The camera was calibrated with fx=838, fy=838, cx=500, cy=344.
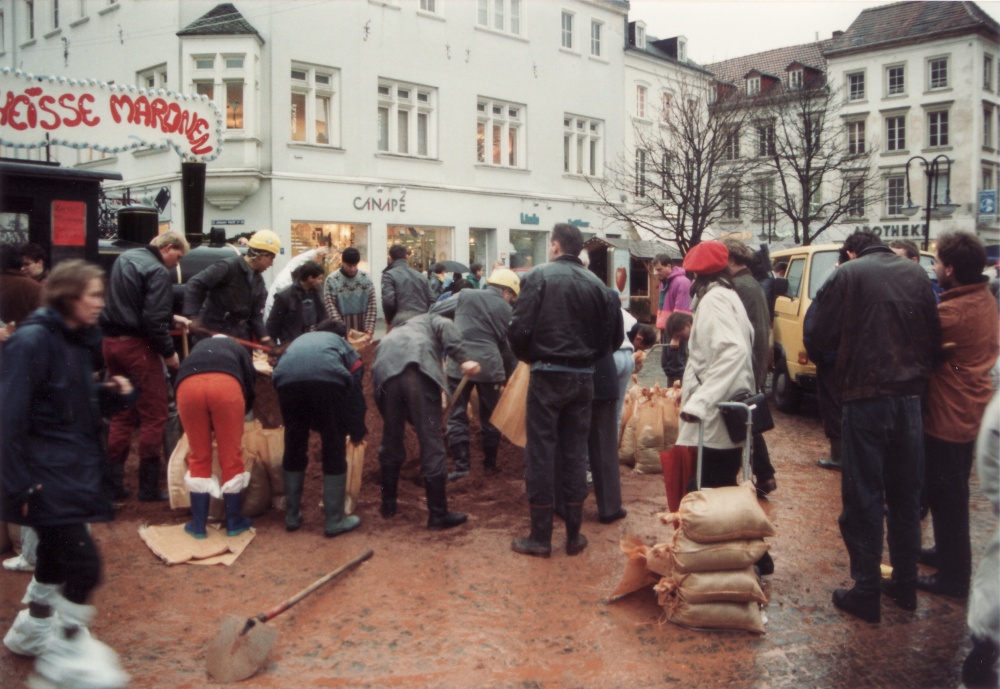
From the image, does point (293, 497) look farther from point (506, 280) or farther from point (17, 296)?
point (506, 280)

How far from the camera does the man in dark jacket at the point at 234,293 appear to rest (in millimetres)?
6414

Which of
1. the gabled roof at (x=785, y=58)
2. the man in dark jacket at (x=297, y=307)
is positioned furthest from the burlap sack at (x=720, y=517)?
the gabled roof at (x=785, y=58)

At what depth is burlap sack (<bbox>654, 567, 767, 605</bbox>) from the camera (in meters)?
4.10

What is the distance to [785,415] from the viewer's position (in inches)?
396

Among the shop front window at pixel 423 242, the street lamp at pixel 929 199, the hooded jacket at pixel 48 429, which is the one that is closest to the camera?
the hooded jacket at pixel 48 429

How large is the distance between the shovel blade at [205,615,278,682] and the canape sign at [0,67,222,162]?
5.63 meters

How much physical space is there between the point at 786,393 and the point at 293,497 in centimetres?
660

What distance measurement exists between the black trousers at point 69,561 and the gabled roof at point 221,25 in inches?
716

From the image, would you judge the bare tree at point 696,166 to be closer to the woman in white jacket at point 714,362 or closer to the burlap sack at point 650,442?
the burlap sack at point 650,442

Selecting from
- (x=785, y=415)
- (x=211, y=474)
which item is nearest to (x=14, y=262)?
(x=211, y=474)

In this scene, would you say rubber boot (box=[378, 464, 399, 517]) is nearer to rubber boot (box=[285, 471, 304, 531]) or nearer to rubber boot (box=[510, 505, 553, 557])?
rubber boot (box=[285, 471, 304, 531])

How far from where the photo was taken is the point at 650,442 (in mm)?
7336

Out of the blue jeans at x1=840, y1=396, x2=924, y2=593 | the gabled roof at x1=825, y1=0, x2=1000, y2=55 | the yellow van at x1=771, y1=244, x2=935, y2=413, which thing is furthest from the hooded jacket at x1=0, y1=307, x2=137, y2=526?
the gabled roof at x1=825, y1=0, x2=1000, y2=55

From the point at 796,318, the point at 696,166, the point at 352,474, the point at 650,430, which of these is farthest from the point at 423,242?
the point at 352,474
